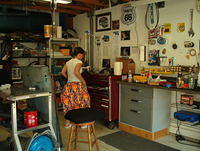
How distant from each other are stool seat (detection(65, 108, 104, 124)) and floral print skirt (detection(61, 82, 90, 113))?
0.20 m

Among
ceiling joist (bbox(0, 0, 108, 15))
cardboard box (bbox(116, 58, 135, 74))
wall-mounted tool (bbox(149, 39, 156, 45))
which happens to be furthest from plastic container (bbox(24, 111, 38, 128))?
ceiling joist (bbox(0, 0, 108, 15))

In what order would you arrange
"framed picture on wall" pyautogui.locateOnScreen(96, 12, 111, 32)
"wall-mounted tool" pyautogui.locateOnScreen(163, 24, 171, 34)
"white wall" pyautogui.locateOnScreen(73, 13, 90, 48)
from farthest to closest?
"white wall" pyautogui.locateOnScreen(73, 13, 90, 48)
"framed picture on wall" pyautogui.locateOnScreen(96, 12, 111, 32)
"wall-mounted tool" pyautogui.locateOnScreen(163, 24, 171, 34)

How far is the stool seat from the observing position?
2.38 meters

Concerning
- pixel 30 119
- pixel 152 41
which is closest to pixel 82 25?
pixel 152 41

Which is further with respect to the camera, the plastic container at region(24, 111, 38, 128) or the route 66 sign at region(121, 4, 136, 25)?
the route 66 sign at region(121, 4, 136, 25)

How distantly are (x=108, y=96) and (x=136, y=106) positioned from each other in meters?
0.53

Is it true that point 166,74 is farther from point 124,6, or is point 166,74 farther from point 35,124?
point 35,124

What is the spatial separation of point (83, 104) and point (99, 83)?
3.87ft

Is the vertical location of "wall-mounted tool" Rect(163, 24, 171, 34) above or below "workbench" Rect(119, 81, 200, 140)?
above

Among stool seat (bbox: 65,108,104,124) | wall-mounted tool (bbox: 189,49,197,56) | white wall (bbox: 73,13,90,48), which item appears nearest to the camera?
stool seat (bbox: 65,108,104,124)

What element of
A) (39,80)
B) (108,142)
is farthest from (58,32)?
(108,142)

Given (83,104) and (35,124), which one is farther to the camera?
(83,104)

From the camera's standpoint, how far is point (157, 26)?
12.3 ft

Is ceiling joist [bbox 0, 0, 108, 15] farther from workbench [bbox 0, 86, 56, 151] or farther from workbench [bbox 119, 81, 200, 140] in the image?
workbench [bbox 0, 86, 56, 151]
